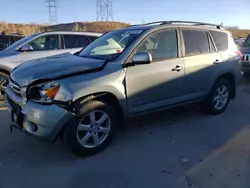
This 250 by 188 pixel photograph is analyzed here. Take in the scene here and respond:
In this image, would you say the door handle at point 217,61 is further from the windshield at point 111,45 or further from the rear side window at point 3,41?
the rear side window at point 3,41

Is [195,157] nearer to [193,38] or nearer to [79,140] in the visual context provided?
[79,140]

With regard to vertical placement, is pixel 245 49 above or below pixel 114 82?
above

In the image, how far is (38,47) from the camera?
7043 mm

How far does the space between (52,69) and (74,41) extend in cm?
415

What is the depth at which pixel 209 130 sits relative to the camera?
4.70m

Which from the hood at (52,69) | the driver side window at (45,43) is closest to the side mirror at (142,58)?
the hood at (52,69)

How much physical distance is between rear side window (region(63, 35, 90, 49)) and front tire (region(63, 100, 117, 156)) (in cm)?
419

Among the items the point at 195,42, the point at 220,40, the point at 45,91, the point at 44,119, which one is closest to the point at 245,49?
the point at 220,40

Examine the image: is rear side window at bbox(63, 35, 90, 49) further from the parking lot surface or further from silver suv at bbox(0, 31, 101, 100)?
the parking lot surface

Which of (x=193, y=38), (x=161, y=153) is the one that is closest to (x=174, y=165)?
(x=161, y=153)

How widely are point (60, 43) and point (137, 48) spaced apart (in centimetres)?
389

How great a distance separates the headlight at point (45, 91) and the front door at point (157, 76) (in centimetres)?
105

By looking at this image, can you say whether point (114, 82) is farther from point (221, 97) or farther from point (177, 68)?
point (221, 97)

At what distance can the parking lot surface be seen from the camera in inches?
123
